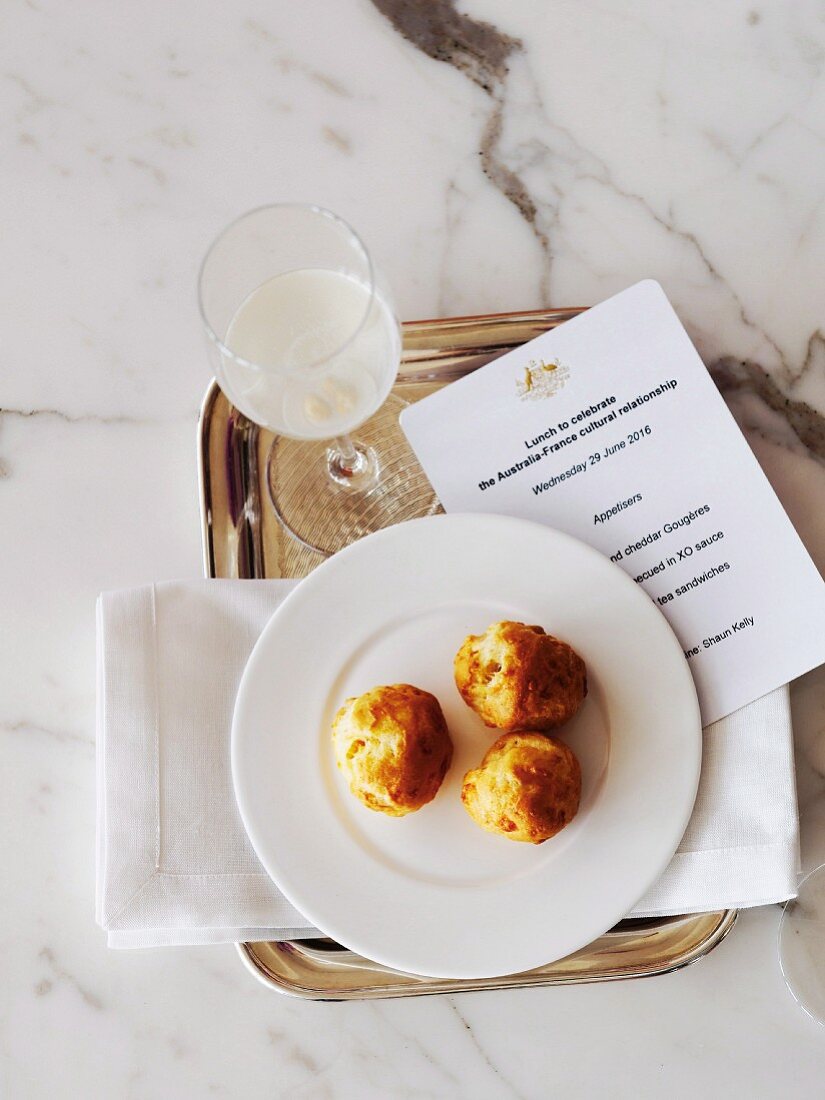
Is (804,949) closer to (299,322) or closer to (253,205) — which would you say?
(299,322)

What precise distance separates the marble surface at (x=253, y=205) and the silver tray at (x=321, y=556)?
44 millimetres

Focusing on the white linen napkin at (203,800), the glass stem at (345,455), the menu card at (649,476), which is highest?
the menu card at (649,476)

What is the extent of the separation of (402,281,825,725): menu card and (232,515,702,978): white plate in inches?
2.0

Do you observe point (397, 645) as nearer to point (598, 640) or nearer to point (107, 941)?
point (598, 640)

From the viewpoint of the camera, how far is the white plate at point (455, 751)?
0.78 m

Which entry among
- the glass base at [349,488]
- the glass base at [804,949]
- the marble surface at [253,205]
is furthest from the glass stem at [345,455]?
the glass base at [804,949]

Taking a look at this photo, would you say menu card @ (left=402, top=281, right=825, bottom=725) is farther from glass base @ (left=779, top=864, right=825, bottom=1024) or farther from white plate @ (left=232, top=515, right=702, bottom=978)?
glass base @ (left=779, top=864, right=825, bottom=1024)

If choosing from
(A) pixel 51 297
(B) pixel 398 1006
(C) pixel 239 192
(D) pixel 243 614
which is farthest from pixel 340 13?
(B) pixel 398 1006

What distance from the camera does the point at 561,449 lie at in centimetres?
85

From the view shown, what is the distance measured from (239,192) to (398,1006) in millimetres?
686

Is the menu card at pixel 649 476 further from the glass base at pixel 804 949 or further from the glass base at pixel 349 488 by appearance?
the glass base at pixel 804 949

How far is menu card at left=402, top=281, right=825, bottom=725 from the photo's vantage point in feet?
2.71

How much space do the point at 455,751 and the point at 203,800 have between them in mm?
193

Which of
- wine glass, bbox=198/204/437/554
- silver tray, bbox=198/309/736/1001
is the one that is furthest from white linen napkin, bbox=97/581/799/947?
wine glass, bbox=198/204/437/554
